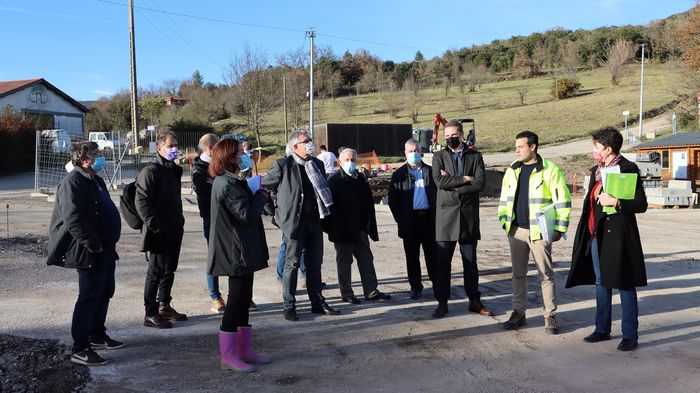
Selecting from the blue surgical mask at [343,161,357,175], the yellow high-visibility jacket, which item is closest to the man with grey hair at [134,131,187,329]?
the blue surgical mask at [343,161,357,175]

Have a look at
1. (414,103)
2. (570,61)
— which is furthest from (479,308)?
(570,61)

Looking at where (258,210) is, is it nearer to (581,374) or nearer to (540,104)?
(581,374)

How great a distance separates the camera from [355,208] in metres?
7.20

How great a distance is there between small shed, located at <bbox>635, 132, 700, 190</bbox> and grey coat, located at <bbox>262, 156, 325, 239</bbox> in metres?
21.7

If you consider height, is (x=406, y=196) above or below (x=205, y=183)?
below

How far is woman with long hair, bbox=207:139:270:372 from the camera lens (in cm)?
479

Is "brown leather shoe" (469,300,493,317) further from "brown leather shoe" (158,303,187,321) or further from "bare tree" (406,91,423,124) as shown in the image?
"bare tree" (406,91,423,124)

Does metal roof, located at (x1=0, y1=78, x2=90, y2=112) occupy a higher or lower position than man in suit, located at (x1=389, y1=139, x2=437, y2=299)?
higher

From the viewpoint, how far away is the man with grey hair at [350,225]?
717 cm

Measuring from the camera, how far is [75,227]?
16.2 ft

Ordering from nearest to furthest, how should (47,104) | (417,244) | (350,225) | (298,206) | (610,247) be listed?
(610,247) < (298,206) < (350,225) < (417,244) < (47,104)

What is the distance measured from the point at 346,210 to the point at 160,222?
226 cm

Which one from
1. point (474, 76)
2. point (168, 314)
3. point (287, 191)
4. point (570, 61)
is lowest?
point (168, 314)

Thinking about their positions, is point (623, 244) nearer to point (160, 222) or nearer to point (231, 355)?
point (231, 355)
